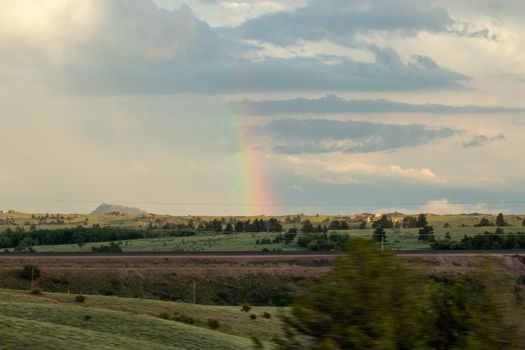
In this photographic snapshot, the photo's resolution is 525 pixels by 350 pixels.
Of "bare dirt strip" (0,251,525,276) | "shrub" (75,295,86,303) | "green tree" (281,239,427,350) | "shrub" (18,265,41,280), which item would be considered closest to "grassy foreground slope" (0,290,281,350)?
"shrub" (75,295,86,303)

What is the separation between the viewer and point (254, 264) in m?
82.3

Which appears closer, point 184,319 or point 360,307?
point 360,307

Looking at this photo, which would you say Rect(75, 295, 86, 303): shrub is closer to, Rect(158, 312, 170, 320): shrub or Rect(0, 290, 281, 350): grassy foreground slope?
Rect(0, 290, 281, 350): grassy foreground slope

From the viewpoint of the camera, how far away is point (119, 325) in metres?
36.0

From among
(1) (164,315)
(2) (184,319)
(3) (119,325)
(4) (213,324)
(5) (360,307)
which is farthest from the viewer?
(1) (164,315)

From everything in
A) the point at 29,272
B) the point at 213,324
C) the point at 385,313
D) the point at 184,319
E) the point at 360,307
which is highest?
the point at 360,307

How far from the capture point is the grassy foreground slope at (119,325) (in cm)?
2592

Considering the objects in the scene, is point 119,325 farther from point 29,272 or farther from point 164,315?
point 29,272

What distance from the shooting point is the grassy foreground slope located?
25922mm

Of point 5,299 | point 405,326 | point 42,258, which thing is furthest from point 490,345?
point 42,258

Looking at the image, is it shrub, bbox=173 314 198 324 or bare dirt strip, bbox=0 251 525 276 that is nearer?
shrub, bbox=173 314 198 324

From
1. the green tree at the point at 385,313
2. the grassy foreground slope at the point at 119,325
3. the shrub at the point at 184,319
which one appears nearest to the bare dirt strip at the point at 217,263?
the grassy foreground slope at the point at 119,325

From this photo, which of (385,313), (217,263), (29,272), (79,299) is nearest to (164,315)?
(79,299)

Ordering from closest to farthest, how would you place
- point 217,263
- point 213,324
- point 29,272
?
point 213,324 < point 29,272 < point 217,263
